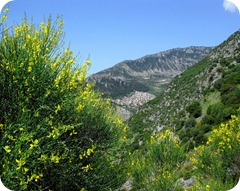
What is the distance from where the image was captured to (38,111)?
634 cm

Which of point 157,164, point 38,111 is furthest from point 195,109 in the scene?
point 38,111

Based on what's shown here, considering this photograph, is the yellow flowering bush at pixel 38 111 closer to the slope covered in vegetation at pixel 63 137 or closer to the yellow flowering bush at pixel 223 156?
the slope covered in vegetation at pixel 63 137

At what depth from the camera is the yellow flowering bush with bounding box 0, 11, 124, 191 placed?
563 cm

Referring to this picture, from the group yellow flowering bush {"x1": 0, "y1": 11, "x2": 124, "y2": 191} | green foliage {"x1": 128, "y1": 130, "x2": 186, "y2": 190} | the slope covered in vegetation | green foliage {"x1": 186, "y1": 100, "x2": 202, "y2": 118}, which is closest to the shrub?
green foliage {"x1": 186, "y1": 100, "x2": 202, "y2": 118}

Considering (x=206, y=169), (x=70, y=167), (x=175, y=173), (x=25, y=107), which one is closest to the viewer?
(x=25, y=107)

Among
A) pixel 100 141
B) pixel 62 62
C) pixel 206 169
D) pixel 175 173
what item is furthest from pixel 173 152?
pixel 62 62

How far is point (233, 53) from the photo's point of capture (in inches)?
1545

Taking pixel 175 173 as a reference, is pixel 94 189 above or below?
above

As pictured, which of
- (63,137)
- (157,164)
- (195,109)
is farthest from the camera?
(195,109)

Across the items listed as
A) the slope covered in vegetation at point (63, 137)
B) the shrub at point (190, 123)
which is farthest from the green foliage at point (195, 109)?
the slope covered in vegetation at point (63, 137)

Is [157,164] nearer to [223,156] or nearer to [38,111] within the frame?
[223,156]

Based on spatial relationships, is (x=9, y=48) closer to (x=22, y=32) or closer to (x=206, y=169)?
(x=22, y=32)

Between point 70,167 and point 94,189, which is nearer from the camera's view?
point 70,167

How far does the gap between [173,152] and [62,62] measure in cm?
456
